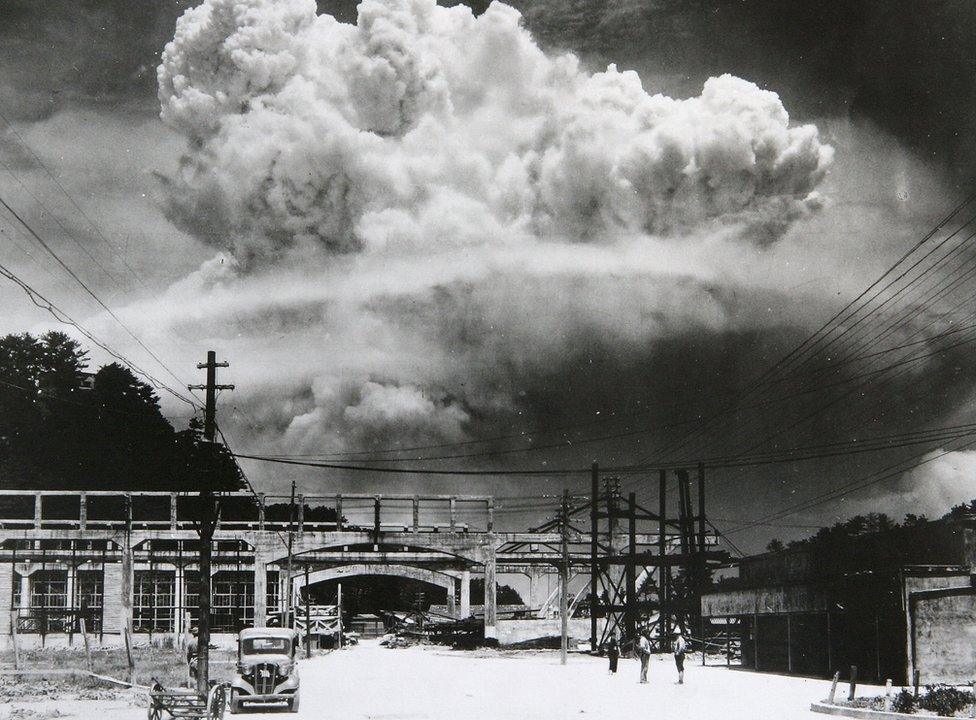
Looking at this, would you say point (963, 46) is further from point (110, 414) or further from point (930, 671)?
point (110, 414)

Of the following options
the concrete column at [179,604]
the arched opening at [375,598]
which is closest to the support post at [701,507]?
the concrete column at [179,604]

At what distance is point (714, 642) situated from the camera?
6212cm

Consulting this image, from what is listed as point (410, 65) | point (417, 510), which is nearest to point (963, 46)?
point (410, 65)

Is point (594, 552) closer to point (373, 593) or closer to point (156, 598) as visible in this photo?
point (156, 598)

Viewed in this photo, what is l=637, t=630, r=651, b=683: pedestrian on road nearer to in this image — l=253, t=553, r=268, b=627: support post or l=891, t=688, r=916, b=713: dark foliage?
l=891, t=688, r=916, b=713: dark foliage

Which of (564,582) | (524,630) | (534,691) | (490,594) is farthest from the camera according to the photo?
(490,594)

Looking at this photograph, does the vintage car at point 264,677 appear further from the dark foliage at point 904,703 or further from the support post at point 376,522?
the support post at point 376,522

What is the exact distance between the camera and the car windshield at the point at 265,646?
25875 millimetres

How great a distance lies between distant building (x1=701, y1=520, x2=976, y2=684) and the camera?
3073 centimetres

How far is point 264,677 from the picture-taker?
25109mm

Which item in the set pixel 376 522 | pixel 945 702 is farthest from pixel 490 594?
pixel 945 702

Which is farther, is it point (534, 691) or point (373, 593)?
point (373, 593)

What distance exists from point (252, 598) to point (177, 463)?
1064cm

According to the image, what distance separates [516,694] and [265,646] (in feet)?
22.3
